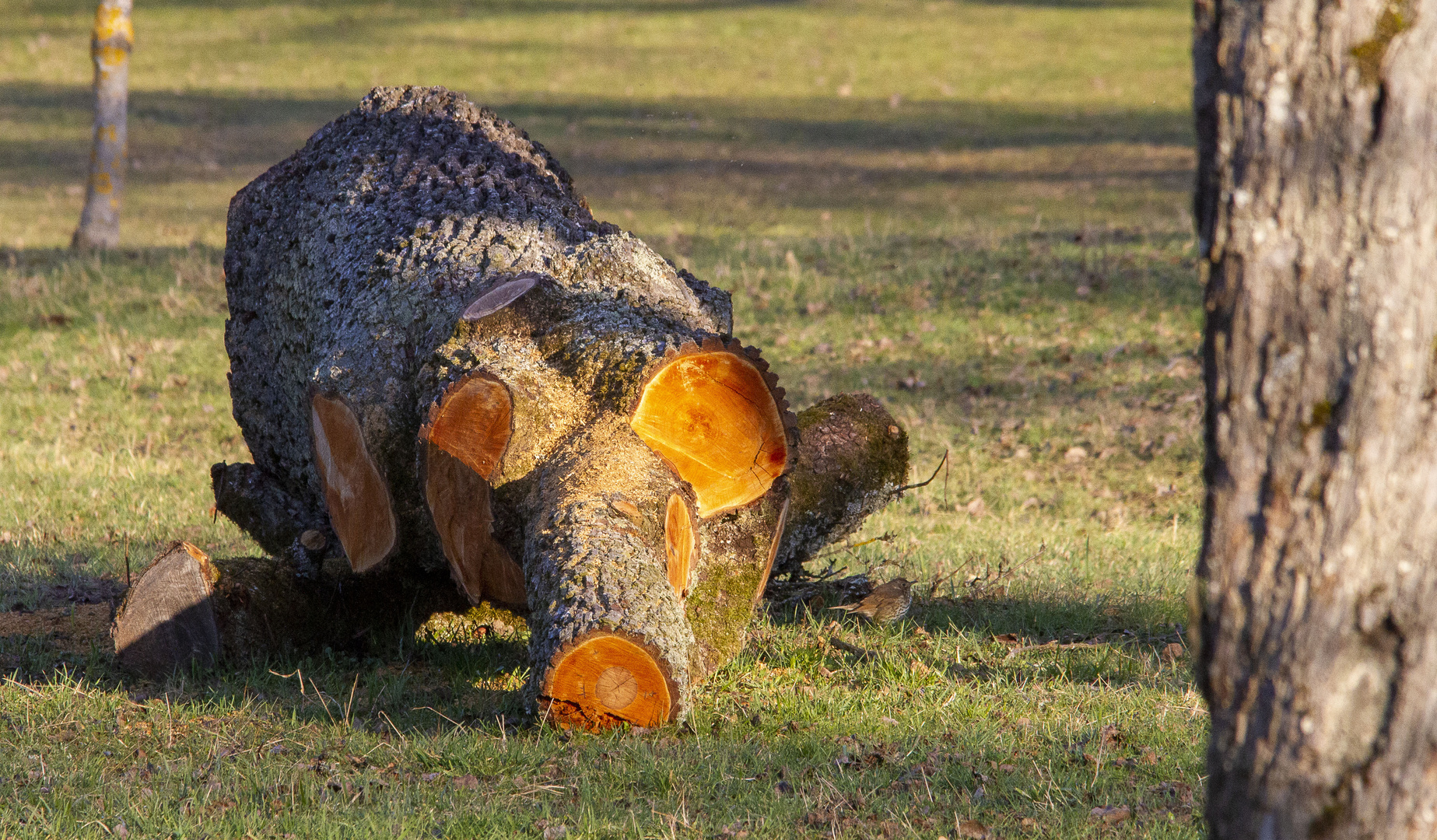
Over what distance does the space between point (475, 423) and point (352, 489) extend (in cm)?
69

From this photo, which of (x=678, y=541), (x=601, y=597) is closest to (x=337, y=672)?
(x=678, y=541)

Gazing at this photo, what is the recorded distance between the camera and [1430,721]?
1.96m

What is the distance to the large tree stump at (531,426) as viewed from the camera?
3691 millimetres

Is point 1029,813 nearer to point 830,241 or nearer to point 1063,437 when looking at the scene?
point 1063,437

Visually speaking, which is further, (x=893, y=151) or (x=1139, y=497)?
(x=893, y=151)

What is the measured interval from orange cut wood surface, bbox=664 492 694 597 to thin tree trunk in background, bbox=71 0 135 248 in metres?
11.3

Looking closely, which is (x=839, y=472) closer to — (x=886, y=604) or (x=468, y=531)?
(x=886, y=604)

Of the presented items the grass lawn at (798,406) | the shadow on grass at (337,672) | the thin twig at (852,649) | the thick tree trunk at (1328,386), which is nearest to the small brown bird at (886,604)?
the grass lawn at (798,406)

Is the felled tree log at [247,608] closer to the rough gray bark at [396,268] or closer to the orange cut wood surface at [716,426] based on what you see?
the rough gray bark at [396,268]

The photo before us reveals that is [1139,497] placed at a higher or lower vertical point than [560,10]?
lower

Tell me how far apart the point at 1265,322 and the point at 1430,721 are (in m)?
0.65

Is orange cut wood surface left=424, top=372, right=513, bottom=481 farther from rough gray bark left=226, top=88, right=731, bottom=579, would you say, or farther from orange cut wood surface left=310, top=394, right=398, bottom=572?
orange cut wood surface left=310, top=394, right=398, bottom=572

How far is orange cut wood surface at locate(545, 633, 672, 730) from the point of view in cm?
352

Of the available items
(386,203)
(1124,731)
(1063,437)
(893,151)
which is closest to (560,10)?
(893,151)
